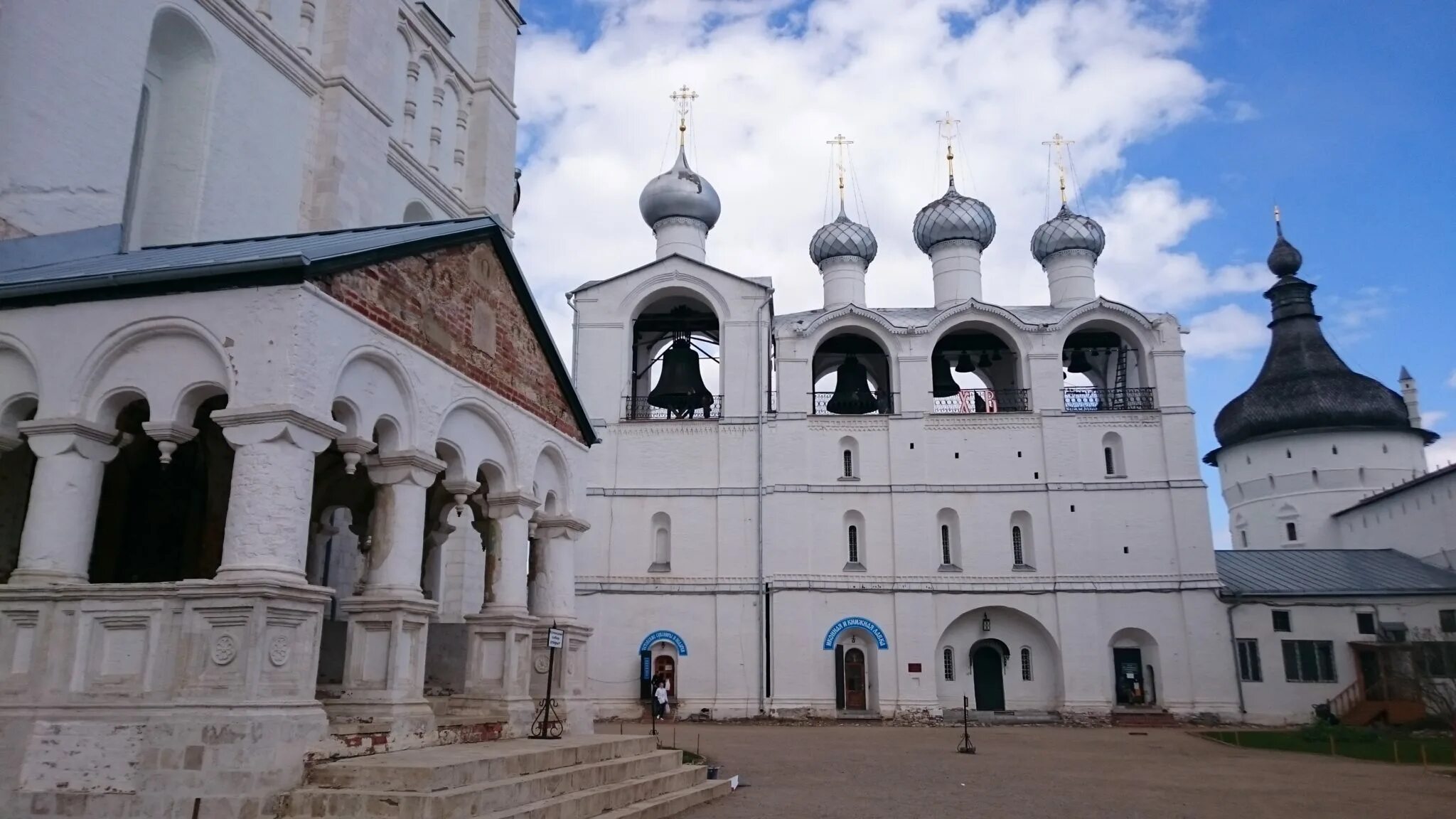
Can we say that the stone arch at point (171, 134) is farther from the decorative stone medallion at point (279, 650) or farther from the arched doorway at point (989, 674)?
the arched doorway at point (989, 674)

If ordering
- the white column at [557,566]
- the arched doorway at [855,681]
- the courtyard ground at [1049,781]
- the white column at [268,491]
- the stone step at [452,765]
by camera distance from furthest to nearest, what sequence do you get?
1. the arched doorway at [855,681]
2. the white column at [557,566]
3. the courtyard ground at [1049,781]
4. the white column at [268,491]
5. the stone step at [452,765]

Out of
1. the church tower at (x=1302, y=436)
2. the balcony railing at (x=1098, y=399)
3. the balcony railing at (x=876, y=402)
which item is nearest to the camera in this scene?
the balcony railing at (x=1098, y=399)

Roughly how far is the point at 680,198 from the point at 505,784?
27957mm

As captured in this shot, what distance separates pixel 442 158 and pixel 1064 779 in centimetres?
1356

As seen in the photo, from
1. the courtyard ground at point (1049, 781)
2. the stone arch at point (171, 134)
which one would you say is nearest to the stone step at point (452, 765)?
the courtyard ground at point (1049, 781)

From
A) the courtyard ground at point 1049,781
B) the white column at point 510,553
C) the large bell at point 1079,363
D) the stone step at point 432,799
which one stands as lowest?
the courtyard ground at point 1049,781

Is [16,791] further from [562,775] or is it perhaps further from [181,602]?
[562,775]

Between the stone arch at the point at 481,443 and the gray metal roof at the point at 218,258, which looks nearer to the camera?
the gray metal roof at the point at 218,258

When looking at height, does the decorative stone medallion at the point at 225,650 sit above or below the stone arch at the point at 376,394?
below

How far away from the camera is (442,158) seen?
1844 cm

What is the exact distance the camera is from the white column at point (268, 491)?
26.2ft

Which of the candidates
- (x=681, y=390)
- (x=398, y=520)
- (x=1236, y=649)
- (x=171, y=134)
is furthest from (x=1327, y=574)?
(x=171, y=134)

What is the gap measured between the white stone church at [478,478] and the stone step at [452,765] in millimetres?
44

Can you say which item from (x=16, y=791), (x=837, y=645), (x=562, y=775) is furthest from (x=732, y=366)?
(x=16, y=791)
